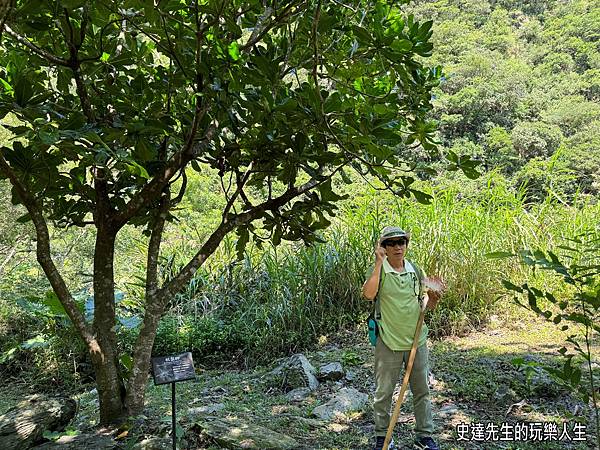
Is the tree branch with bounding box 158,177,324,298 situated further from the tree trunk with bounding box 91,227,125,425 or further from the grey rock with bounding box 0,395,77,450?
the grey rock with bounding box 0,395,77,450

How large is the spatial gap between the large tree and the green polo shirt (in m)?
0.49

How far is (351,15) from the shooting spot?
2.30m

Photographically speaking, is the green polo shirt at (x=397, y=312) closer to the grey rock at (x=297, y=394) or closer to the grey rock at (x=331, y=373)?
the grey rock at (x=297, y=394)

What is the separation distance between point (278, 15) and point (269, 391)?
2886mm

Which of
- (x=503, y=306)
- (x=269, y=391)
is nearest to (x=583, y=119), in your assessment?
(x=503, y=306)

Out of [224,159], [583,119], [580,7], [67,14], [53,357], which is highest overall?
[580,7]

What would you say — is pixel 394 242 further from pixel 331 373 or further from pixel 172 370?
pixel 331 373

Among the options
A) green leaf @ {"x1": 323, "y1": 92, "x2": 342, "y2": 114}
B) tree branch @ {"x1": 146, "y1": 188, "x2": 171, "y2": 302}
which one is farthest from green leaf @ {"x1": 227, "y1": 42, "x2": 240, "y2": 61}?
tree branch @ {"x1": 146, "y1": 188, "x2": 171, "y2": 302}

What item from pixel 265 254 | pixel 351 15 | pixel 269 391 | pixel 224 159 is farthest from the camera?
pixel 265 254

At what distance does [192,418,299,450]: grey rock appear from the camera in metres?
2.38

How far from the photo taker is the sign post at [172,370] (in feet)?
7.16

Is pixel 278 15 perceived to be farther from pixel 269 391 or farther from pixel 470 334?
pixel 470 334

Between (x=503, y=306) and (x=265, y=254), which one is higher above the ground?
(x=265, y=254)

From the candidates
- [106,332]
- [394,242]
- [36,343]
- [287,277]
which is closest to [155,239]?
[106,332]
